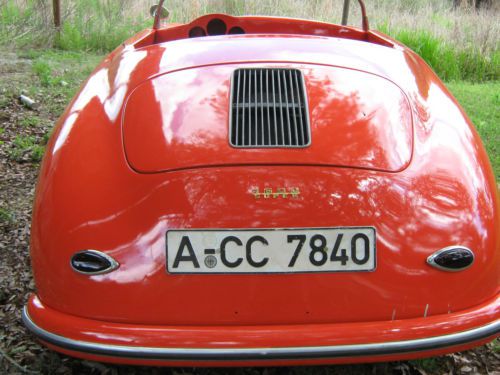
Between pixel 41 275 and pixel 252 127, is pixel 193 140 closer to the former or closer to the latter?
pixel 252 127

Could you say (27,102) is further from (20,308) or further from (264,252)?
(264,252)

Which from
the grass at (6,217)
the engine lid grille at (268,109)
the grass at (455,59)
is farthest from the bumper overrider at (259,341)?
the grass at (455,59)

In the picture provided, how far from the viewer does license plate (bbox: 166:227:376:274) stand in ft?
5.50

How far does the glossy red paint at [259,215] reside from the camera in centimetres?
167

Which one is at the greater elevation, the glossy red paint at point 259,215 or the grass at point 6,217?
the glossy red paint at point 259,215

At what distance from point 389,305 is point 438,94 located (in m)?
1.03

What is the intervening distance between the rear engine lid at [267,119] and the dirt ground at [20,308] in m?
0.85

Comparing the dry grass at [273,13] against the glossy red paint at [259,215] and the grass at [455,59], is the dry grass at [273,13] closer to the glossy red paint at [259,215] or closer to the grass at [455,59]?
the grass at [455,59]

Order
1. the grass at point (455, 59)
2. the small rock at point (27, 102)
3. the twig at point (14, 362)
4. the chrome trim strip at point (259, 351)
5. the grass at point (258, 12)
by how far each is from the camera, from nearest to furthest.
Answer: the chrome trim strip at point (259, 351)
the twig at point (14, 362)
the small rock at point (27, 102)
the grass at point (455, 59)
the grass at point (258, 12)

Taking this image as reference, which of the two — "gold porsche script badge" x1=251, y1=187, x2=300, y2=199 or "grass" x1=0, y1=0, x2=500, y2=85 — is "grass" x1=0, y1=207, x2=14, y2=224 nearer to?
"gold porsche script badge" x1=251, y1=187, x2=300, y2=199

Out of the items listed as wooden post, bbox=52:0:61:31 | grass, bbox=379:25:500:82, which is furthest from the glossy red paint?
wooden post, bbox=52:0:61:31

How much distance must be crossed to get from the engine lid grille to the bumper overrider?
612mm

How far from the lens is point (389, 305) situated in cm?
169

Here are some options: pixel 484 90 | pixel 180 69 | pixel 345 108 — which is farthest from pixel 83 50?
pixel 345 108
